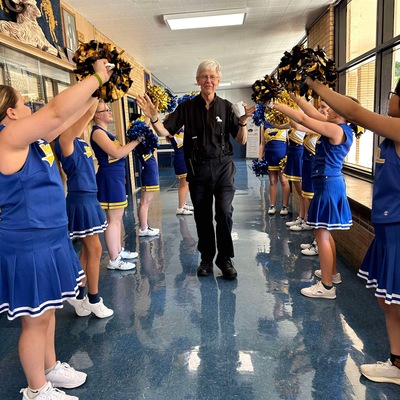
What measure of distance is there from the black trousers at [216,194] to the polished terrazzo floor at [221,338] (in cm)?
42

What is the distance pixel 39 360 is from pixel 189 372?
82 centimetres

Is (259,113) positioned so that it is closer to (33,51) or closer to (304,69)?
(33,51)

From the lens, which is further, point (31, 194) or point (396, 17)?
point (396, 17)

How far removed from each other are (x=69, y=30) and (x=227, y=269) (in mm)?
4098

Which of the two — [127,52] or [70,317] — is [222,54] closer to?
[127,52]

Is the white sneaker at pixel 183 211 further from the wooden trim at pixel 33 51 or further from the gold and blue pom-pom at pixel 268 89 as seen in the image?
the gold and blue pom-pom at pixel 268 89

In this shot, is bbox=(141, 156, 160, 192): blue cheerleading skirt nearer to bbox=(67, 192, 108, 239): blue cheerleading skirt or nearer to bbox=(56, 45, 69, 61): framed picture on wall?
bbox=(56, 45, 69, 61): framed picture on wall

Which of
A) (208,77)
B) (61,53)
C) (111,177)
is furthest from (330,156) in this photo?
(61,53)

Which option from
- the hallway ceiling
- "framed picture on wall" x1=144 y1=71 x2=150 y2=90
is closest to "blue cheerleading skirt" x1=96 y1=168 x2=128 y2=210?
the hallway ceiling

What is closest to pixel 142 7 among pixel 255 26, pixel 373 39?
pixel 255 26

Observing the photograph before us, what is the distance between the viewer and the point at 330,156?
2863 mm

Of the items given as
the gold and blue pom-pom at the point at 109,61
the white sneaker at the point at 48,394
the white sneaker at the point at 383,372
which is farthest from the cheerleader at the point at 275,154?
the white sneaker at the point at 48,394

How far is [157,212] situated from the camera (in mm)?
6574

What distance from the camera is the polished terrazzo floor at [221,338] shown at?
1.98 m
